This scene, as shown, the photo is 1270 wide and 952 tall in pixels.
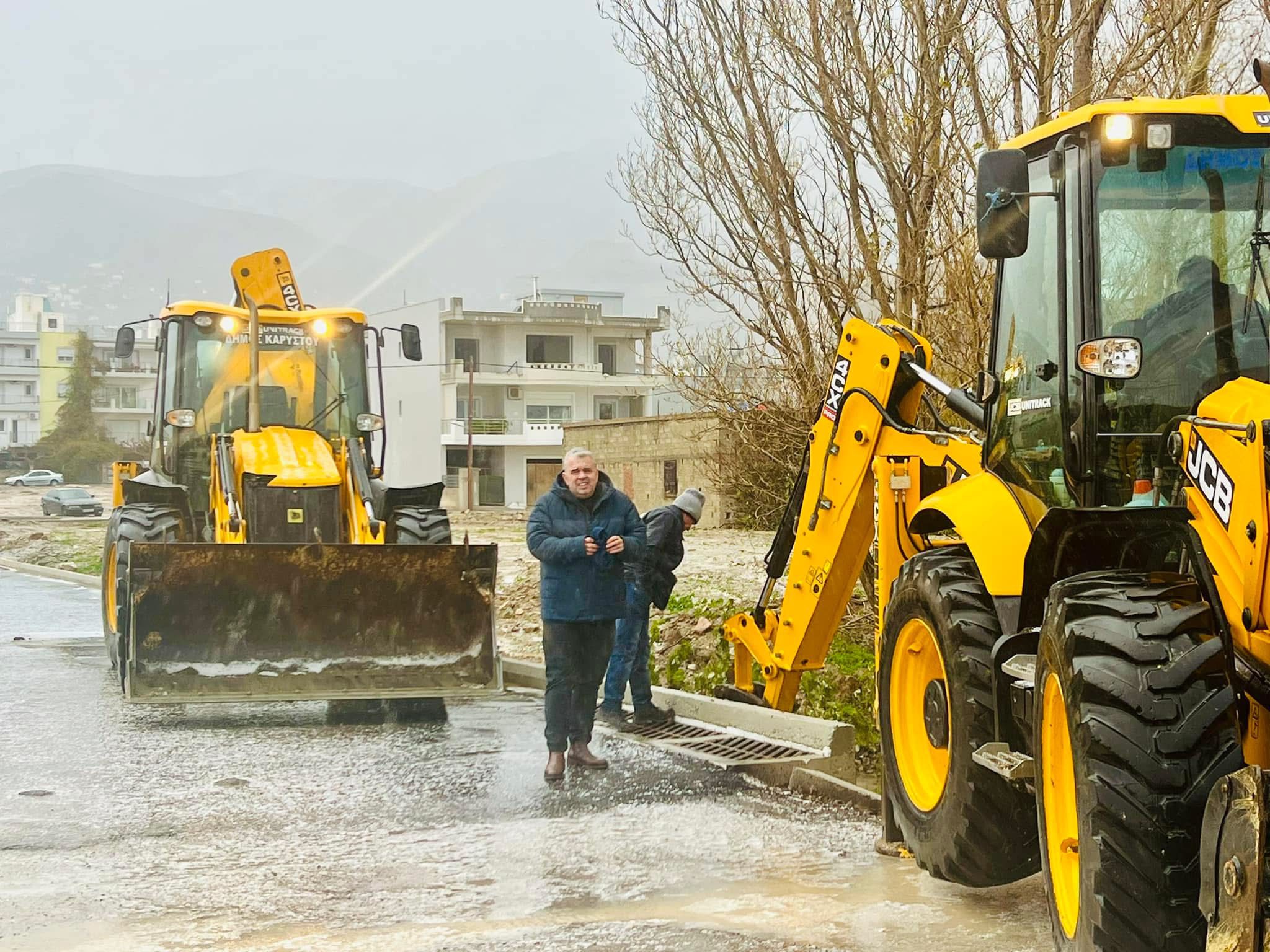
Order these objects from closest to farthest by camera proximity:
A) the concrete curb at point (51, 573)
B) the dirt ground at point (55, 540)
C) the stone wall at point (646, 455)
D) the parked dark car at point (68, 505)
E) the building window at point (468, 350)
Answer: the concrete curb at point (51, 573) → the dirt ground at point (55, 540) → the stone wall at point (646, 455) → the parked dark car at point (68, 505) → the building window at point (468, 350)

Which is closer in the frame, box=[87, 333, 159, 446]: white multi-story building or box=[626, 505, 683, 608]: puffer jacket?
box=[626, 505, 683, 608]: puffer jacket

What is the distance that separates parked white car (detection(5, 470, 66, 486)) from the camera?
82.2 metres

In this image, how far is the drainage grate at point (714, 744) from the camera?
9.01m

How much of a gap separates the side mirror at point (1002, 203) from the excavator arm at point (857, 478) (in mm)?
1739

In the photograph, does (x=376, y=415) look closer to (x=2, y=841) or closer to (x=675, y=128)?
(x=675, y=128)

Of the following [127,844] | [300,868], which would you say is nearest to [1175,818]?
[300,868]

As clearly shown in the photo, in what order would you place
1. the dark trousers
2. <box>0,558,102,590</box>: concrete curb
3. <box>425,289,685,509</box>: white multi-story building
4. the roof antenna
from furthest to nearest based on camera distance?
<box>425,289,685,509</box>: white multi-story building
<box>0,558,102,590</box>: concrete curb
the dark trousers
the roof antenna

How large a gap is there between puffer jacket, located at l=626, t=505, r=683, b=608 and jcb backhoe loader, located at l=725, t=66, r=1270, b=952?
122 inches

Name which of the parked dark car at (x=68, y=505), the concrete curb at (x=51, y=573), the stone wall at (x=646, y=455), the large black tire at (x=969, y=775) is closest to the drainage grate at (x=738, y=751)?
the large black tire at (x=969, y=775)

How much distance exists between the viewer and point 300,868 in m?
6.95

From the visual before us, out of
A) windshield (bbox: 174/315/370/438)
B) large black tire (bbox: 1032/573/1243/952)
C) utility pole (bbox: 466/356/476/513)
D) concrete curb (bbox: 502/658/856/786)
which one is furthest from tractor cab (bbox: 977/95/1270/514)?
utility pole (bbox: 466/356/476/513)

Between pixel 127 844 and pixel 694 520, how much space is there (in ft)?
16.5

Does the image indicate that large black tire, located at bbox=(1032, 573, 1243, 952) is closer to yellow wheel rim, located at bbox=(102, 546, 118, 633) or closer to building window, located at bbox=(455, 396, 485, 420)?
yellow wheel rim, located at bbox=(102, 546, 118, 633)

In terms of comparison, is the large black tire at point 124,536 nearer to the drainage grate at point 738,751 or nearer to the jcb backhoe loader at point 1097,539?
the drainage grate at point 738,751
